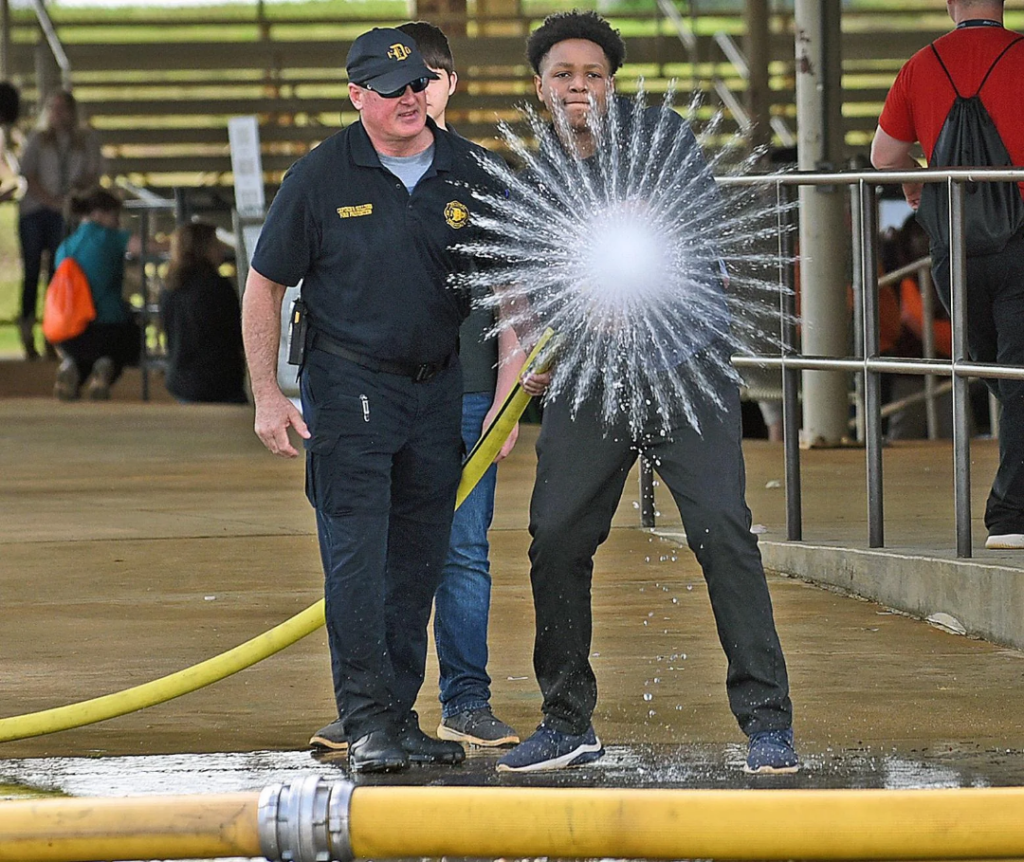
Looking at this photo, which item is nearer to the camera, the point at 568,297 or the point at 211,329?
the point at 568,297

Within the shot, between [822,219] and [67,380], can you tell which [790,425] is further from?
[67,380]

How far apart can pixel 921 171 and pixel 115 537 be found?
3665mm

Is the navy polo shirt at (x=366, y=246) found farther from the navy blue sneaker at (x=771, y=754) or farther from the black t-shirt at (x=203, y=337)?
the black t-shirt at (x=203, y=337)

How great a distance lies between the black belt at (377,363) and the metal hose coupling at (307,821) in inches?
72.0

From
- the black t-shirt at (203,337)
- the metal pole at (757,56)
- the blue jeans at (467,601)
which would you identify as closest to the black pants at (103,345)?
the black t-shirt at (203,337)

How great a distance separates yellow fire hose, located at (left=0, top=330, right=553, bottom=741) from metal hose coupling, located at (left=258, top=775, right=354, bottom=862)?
2024mm

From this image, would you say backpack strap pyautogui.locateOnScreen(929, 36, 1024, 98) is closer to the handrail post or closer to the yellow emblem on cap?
the handrail post

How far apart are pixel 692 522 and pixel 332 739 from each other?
101cm

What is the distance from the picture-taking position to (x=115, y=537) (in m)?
8.64

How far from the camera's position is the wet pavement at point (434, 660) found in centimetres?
484

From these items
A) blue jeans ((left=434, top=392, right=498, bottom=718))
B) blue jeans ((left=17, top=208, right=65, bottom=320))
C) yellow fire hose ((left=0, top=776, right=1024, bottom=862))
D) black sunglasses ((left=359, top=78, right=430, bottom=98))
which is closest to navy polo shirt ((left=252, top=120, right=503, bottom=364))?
black sunglasses ((left=359, top=78, right=430, bottom=98))

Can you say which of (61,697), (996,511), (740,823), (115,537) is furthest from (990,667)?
(115,537)

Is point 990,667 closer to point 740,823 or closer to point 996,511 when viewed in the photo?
point 996,511

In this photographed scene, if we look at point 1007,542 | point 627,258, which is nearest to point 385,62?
point 627,258
